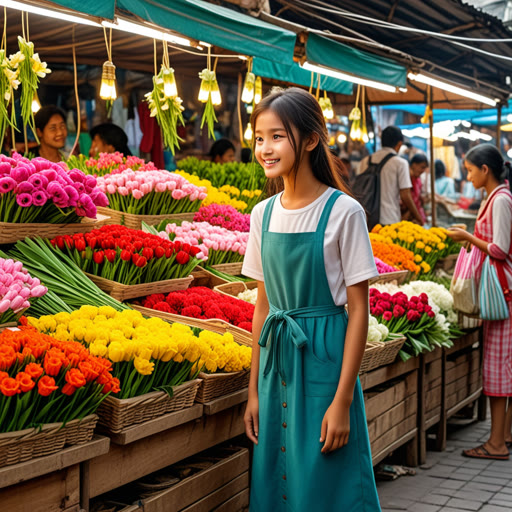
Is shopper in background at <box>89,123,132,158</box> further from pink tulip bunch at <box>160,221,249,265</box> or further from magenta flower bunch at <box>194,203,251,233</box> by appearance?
pink tulip bunch at <box>160,221,249,265</box>

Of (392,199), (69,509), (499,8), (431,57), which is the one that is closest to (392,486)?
(69,509)

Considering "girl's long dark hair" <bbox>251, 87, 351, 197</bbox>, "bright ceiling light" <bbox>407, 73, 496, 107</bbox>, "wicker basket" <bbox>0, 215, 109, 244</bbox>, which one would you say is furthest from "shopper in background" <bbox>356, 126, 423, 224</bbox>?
"girl's long dark hair" <bbox>251, 87, 351, 197</bbox>

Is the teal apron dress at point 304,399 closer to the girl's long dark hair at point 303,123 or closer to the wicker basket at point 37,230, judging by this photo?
the girl's long dark hair at point 303,123

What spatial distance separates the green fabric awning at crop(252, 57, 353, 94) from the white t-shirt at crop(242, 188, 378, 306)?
4.42 metres

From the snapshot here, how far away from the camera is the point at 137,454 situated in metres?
2.58

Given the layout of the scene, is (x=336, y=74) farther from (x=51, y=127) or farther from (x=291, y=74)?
(x=51, y=127)

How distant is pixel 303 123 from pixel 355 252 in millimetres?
485

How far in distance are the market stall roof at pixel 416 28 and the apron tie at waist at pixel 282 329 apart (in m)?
3.51

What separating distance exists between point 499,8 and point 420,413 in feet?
41.0

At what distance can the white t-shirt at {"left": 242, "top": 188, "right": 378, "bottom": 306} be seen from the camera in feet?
7.78

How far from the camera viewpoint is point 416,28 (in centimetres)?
859

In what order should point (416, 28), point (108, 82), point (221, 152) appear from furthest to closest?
point (221, 152), point (416, 28), point (108, 82)

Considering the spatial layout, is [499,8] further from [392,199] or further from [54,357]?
[54,357]

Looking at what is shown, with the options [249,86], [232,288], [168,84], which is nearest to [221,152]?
[249,86]
